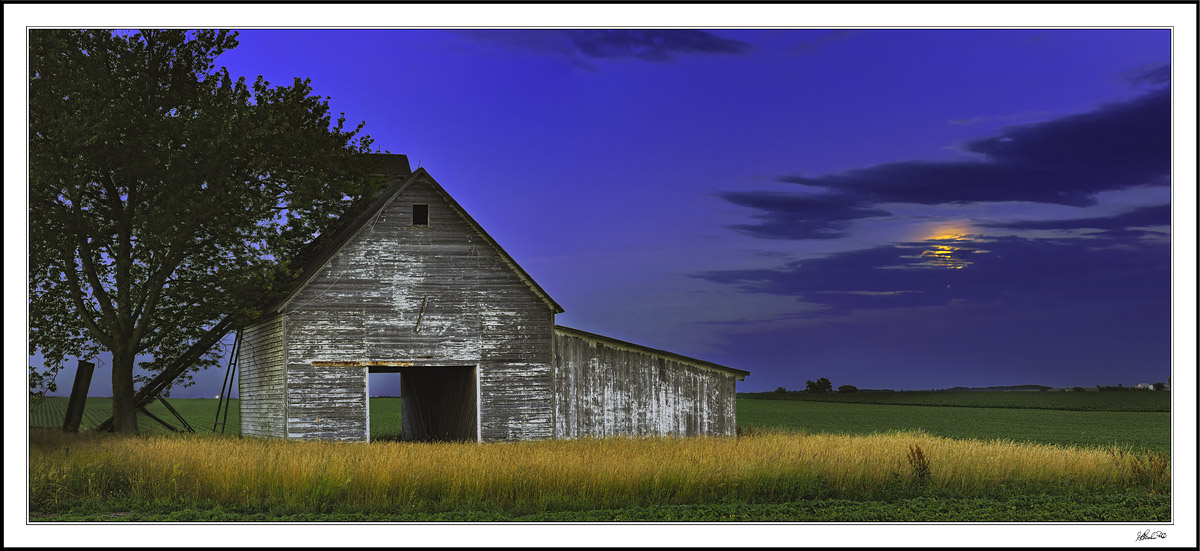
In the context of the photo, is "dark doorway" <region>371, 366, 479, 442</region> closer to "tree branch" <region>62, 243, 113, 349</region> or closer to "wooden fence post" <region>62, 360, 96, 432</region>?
"tree branch" <region>62, 243, 113, 349</region>

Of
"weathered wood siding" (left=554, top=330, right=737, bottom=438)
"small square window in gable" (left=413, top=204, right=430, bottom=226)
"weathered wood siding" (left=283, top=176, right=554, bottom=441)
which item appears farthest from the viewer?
"weathered wood siding" (left=554, top=330, right=737, bottom=438)

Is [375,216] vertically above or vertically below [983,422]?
above

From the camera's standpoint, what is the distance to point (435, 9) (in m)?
14.8

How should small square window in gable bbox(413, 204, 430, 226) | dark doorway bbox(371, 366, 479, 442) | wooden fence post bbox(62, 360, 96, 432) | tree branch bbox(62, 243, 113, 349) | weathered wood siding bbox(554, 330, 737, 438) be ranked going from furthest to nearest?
wooden fence post bbox(62, 360, 96, 432) < dark doorway bbox(371, 366, 479, 442) < tree branch bbox(62, 243, 113, 349) < weathered wood siding bbox(554, 330, 737, 438) < small square window in gable bbox(413, 204, 430, 226)

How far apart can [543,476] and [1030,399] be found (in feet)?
214

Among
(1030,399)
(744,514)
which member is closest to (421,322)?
(744,514)

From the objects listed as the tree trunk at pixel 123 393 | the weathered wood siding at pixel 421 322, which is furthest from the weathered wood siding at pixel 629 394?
the tree trunk at pixel 123 393

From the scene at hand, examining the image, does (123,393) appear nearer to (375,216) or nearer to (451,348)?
(375,216)

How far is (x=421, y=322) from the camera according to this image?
2550cm

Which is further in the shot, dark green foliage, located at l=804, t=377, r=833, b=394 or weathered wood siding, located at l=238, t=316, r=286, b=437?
dark green foliage, located at l=804, t=377, r=833, b=394

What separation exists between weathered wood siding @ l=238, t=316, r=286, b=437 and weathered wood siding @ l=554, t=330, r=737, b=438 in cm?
717

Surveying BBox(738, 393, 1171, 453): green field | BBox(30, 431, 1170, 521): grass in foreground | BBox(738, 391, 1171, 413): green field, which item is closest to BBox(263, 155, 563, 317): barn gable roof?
BBox(30, 431, 1170, 521): grass in foreground

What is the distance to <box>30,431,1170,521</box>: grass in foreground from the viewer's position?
15.4 metres
